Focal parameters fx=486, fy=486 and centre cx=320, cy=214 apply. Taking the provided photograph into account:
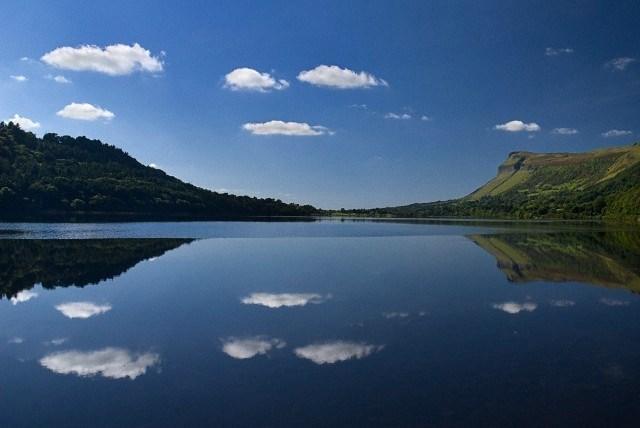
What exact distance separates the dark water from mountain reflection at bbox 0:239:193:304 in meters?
0.41

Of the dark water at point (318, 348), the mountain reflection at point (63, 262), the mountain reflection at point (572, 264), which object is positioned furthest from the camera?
the mountain reflection at point (572, 264)

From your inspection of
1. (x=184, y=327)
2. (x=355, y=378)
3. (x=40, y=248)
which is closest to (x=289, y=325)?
(x=184, y=327)

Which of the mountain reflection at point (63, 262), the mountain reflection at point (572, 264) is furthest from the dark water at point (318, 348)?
the mountain reflection at point (572, 264)

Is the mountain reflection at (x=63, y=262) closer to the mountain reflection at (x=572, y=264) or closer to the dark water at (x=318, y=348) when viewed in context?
the dark water at (x=318, y=348)

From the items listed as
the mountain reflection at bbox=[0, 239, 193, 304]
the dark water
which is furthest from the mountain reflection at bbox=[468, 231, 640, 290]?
the mountain reflection at bbox=[0, 239, 193, 304]

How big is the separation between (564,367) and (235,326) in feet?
38.6

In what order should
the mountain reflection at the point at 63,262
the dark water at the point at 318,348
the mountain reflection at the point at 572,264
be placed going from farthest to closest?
the mountain reflection at the point at 572,264 → the mountain reflection at the point at 63,262 → the dark water at the point at 318,348

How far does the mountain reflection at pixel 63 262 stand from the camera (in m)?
30.6

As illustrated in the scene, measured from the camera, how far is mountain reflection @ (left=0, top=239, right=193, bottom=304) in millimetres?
30625

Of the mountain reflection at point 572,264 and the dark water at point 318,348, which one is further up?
the mountain reflection at point 572,264

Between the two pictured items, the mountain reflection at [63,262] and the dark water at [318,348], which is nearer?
the dark water at [318,348]

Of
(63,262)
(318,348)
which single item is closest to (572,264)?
(318,348)

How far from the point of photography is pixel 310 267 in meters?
38.8

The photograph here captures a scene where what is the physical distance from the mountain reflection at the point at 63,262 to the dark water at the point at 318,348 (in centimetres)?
41
